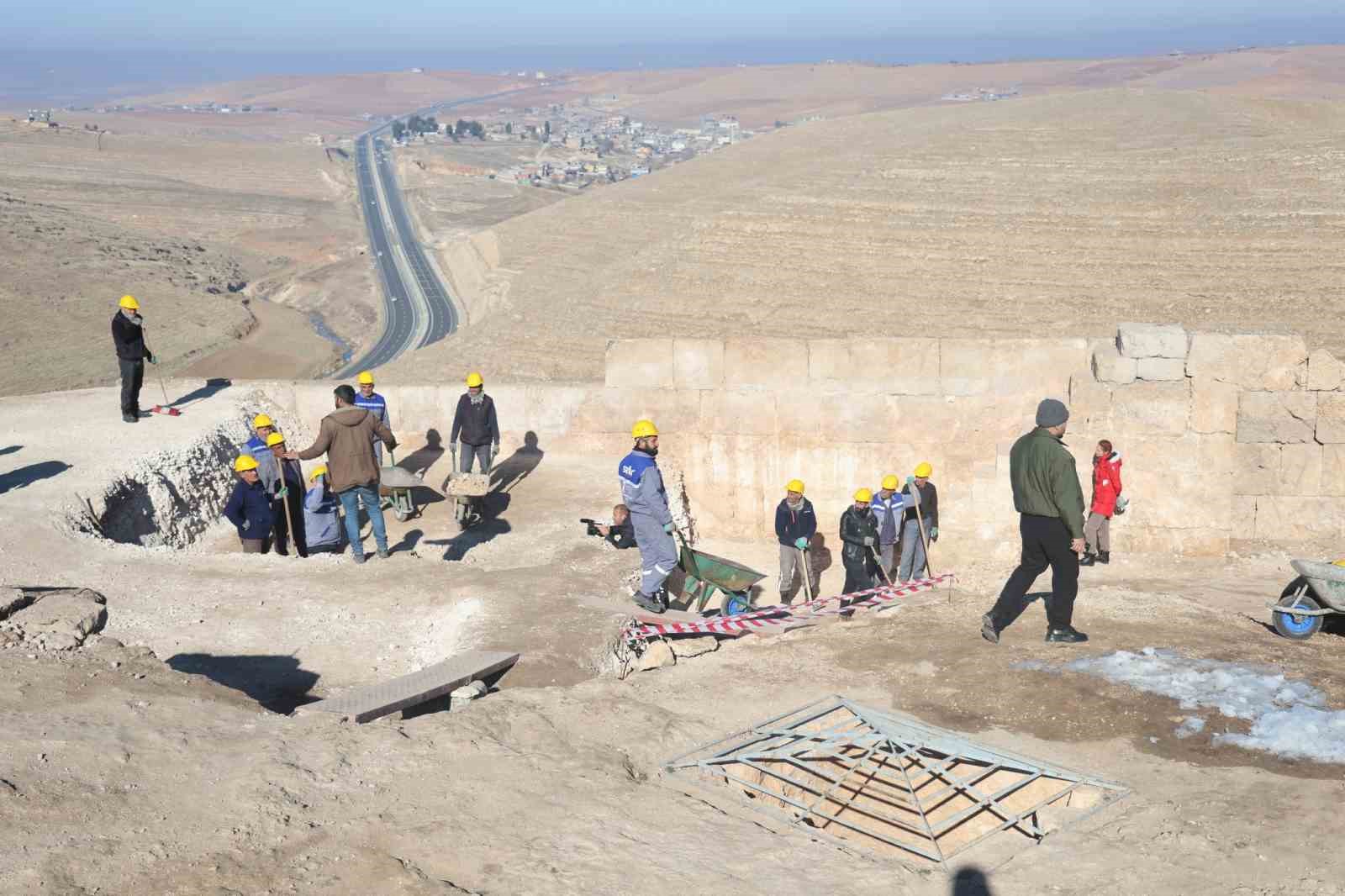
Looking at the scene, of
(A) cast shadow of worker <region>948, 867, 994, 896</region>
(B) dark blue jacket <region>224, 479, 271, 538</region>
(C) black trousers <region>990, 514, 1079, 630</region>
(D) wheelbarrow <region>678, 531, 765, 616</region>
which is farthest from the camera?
(B) dark blue jacket <region>224, 479, 271, 538</region>

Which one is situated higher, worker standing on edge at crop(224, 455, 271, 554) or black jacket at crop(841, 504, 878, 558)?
worker standing on edge at crop(224, 455, 271, 554)

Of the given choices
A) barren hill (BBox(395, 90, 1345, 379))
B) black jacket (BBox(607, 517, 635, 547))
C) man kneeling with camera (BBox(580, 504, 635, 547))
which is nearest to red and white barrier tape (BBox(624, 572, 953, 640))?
man kneeling with camera (BBox(580, 504, 635, 547))

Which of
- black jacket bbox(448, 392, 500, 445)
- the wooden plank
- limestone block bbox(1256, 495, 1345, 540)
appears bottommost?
limestone block bbox(1256, 495, 1345, 540)

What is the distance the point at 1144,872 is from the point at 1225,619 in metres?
4.52

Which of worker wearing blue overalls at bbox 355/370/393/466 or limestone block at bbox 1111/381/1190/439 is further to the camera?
worker wearing blue overalls at bbox 355/370/393/466

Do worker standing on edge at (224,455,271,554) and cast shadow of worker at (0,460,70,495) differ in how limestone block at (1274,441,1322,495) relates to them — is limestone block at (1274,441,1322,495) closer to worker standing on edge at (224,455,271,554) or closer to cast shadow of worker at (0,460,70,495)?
worker standing on edge at (224,455,271,554)

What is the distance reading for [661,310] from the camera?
3594 centimetres

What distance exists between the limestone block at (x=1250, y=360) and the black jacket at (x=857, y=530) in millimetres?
3686

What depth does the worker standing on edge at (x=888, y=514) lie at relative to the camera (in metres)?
11.3

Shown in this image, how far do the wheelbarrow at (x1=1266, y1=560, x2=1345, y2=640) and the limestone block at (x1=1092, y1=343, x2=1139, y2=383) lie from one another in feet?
11.4

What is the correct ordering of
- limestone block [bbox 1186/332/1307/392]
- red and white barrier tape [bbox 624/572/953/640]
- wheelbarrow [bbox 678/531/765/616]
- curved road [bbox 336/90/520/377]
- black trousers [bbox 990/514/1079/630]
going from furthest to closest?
1. curved road [bbox 336/90/520/377]
2. limestone block [bbox 1186/332/1307/392]
3. wheelbarrow [bbox 678/531/765/616]
4. red and white barrier tape [bbox 624/572/953/640]
5. black trousers [bbox 990/514/1079/630]

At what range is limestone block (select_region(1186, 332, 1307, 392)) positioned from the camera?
39.2 ft

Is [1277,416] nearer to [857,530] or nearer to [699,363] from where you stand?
[857,530]

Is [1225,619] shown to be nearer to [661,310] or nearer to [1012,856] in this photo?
[1012,856]
